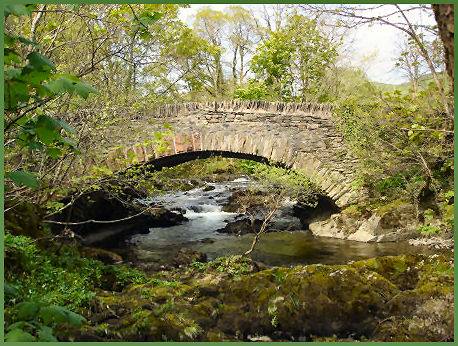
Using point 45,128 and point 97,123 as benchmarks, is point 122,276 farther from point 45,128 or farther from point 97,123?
point 45,128

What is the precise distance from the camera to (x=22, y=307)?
6.23ft

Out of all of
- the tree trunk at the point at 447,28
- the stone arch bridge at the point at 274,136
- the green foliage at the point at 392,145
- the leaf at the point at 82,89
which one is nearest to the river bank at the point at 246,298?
the leaf at the point at 82,89

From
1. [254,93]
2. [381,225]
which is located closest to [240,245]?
[381,225]

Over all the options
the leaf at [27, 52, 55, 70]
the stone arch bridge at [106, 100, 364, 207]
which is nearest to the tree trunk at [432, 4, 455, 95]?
the leaf at [27, 52, 55, 70]

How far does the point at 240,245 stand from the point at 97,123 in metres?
5.91

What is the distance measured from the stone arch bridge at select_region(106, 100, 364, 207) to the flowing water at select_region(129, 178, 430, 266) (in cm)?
145

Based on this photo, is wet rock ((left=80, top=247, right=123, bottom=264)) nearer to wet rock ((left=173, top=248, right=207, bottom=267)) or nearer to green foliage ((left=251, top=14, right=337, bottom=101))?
wet rock ((left=173, top=248, right=207, bottom=267))

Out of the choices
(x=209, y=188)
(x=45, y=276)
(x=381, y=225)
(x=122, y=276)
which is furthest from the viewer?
(x=209, y=188)

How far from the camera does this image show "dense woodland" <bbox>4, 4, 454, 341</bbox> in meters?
2.03

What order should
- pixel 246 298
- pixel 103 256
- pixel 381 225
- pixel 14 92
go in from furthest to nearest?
pixel 381 225, pixel 103 256, pixel 246 298, pixel 14 92

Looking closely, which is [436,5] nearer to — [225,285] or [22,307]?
[22,307]

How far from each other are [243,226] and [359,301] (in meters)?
7.13

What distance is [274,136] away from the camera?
10.9m

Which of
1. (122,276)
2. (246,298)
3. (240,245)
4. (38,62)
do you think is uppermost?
(38,62)
